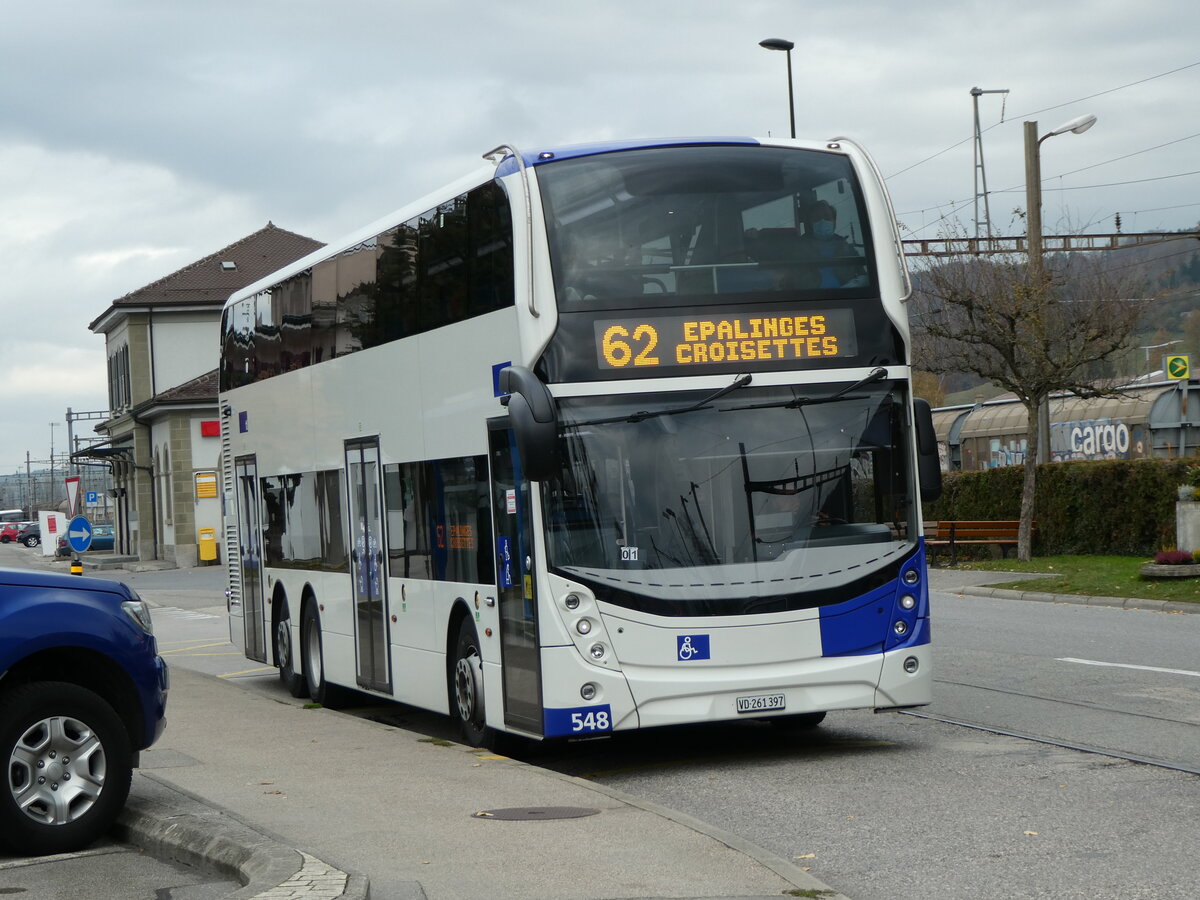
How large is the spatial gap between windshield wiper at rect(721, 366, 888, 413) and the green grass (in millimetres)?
12686

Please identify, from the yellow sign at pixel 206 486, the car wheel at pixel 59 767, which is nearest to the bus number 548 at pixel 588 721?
the car wheel at pixel 59 767

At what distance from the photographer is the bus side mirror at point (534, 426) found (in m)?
9.70

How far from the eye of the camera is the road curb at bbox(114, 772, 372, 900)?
6.39 m

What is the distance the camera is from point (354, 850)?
7383 mm

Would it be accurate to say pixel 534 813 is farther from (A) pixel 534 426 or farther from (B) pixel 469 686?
(B) pixel 469 686

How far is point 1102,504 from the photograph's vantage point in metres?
30.1

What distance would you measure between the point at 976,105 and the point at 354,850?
65.5 m

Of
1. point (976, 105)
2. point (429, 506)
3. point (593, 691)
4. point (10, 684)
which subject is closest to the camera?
point (10, 684)

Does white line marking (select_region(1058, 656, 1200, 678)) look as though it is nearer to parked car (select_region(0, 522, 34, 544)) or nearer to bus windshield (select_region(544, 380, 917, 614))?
bus windshield (select_region(544, 380, 917, 614))

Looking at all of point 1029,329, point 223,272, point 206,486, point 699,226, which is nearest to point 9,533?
point 223,272

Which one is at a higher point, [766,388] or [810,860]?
[766,388]

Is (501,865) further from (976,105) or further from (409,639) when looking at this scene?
(976,105)

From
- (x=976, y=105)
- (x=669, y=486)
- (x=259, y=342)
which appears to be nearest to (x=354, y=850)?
(x=669, y=486)

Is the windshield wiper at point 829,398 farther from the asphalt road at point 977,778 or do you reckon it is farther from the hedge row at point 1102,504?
the hedge row at point 1102,504
